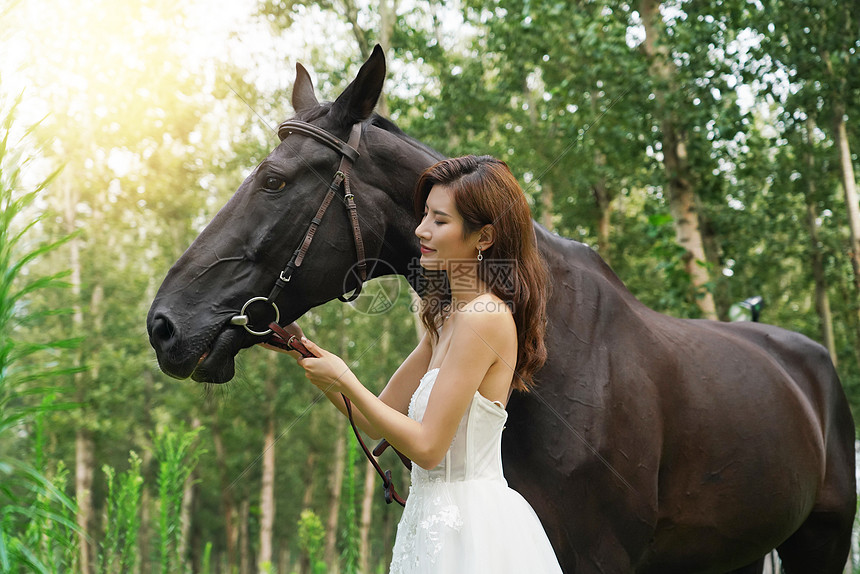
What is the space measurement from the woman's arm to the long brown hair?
0.21 meters

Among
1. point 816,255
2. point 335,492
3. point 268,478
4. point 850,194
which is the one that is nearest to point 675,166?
point 850,194

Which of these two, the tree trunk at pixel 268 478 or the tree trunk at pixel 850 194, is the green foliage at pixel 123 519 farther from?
the tree trunk at pixel 268 478

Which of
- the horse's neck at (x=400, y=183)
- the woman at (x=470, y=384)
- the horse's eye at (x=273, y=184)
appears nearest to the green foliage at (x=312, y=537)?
the woman at (x=470, y=384)

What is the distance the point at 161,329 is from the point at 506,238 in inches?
49.4

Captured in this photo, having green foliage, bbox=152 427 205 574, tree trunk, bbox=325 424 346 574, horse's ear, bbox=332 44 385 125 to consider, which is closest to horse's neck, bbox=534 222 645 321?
horse's ear, bbox=332 44 385 125

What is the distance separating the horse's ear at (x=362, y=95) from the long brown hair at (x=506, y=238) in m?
0.64

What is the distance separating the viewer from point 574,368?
2.83 metres

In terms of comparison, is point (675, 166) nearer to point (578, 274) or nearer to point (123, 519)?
point (578, 274)

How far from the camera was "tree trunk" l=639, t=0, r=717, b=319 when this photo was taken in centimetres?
951

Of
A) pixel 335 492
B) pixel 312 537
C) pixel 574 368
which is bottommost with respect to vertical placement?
pixel 335 492

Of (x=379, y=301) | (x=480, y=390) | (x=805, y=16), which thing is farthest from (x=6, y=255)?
(x=805, y=16)

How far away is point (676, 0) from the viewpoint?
11.2 m

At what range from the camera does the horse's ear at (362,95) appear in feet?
9.36

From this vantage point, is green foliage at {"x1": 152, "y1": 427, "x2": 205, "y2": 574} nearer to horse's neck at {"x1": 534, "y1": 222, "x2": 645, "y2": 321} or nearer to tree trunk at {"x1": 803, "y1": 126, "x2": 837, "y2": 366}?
horse's neck at {"x1": 534, "y1": 222, "x2": 645, "y2": 321}
